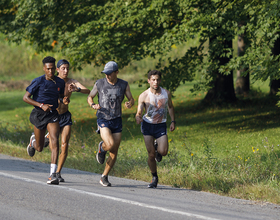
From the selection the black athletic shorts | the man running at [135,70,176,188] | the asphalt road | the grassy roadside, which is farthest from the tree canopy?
the black athletic shorts

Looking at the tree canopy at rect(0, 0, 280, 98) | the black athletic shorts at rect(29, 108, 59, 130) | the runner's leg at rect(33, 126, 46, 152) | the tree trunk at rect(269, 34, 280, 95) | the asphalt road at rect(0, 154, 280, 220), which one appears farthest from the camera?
the tree trunk at rect(269, 34, 280, 95)

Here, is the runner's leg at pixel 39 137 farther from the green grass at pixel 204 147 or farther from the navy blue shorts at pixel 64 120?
the green grass at pixel 204 147

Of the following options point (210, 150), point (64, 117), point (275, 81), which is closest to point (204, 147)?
point (210, 150)

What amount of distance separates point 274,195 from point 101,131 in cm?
289

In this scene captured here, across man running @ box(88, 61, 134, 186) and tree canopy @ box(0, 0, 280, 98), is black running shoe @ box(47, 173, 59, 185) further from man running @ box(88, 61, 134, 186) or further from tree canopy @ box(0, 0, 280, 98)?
tree canopy @ box(0, 0, 280, 98)

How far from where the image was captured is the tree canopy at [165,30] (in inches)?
484

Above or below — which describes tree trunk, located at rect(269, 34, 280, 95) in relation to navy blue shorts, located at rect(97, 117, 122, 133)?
above

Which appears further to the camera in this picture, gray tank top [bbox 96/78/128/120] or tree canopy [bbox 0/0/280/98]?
tree canopy [bbox 0/0/280/98]

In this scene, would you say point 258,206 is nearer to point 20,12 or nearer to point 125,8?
point 125,8

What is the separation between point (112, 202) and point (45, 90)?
248 centimetres

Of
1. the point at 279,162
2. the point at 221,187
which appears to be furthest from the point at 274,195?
the point at 279,162

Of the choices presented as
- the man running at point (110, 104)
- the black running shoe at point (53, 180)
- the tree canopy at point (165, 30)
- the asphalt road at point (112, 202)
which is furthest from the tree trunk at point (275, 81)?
the black running shoe at point (53, 180)

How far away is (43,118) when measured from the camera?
731 cm

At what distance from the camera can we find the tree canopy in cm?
1230
